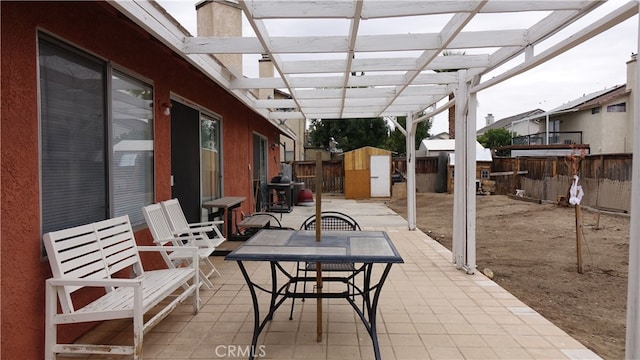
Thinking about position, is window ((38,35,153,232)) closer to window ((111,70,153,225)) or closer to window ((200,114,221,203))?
window ((111,70,153,225))

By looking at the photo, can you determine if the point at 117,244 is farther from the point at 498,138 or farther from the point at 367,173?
the point at 498,138

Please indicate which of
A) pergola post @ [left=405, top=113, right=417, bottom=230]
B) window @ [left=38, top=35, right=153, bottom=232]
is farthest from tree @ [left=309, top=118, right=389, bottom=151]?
window @ [left=38, top=35, right=153, bottom=232]

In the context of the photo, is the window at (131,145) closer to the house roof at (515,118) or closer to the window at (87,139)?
the window at (87,139)

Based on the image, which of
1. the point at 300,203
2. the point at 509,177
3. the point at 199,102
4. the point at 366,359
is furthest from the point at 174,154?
the point at 509,177

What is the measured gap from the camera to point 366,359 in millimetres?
2502

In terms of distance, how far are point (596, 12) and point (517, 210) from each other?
9598 millimetres

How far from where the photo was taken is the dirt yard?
12.0ft

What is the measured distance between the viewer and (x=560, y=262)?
6000 mm

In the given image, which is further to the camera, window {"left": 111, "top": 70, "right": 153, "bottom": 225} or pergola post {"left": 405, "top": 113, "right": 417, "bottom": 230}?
pergola post {"left": 405, "top": 113, "right": 417, "bottom": 230}

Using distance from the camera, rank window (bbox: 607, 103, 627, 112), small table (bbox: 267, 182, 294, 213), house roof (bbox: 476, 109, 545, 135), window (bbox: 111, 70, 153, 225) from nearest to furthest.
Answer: window (bbox: 111, 70, 153, 225)
small table (bbox: 267, 182, 294, 213)
window (bbox: 607, 103, 627, 112)
house roof (bbox: 476, 109, 545, 135)

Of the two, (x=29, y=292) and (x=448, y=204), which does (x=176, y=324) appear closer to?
(x=29, y=292)

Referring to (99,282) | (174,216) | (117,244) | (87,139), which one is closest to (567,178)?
(174,216)

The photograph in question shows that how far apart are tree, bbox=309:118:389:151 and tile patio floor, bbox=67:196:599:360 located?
2204 cm

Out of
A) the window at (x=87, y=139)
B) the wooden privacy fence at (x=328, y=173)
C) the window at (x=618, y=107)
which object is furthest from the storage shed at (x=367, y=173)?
the window at (x=618, y=107)
